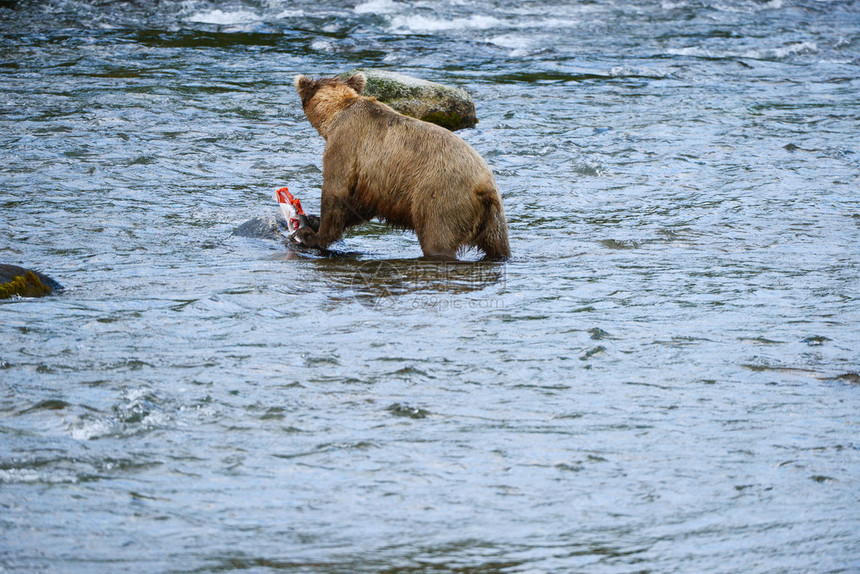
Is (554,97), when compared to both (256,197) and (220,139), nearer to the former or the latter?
(220,139)

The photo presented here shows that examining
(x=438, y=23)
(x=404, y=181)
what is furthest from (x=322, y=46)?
(x=404, y=181)

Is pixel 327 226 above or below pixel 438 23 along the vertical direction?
below

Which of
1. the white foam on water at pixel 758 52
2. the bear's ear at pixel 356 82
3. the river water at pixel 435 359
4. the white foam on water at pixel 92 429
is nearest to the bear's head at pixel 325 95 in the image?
the bear's ear at pixel 356 82

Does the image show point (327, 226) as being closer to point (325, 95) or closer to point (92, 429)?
point (325, 95)

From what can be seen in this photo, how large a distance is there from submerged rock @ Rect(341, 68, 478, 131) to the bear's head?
3579 mm

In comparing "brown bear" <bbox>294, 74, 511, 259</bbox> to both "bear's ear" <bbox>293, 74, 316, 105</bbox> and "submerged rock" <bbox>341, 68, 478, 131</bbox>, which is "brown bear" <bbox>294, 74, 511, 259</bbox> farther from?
"submerged rock" <bbox>341, 68, 478, 131</bbox>

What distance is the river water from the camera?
324cm

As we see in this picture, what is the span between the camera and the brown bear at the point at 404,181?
6207 millimetres

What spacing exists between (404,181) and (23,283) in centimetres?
239

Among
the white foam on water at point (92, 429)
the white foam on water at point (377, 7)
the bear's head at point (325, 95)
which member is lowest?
the white foam on water at point (92, 429)

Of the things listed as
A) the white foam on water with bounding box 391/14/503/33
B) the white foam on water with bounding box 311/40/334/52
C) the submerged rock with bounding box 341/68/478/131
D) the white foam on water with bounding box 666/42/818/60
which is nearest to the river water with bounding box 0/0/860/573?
the submerged rock with bounding box 341/68/478/131

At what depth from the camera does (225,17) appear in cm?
1727

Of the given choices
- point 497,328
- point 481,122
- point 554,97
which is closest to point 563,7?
point 554,97

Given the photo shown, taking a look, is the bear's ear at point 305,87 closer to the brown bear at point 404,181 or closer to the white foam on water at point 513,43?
the brown bear at point 404,181
